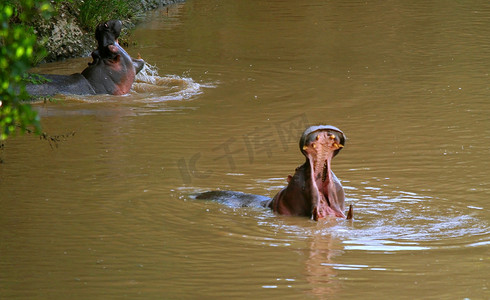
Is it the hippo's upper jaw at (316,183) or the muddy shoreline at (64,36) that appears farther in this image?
the muddy shoreline at (64,36)

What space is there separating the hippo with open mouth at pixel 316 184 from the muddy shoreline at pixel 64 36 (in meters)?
7.93

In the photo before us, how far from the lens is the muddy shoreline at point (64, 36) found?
44.0 ft

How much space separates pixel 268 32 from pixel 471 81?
16.9 feet

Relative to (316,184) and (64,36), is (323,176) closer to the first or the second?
(316,184)

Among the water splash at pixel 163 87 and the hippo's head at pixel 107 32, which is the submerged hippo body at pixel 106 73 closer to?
the hippo's head at pixel 107 32

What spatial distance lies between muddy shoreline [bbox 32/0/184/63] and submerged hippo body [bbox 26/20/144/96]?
2.25 meters

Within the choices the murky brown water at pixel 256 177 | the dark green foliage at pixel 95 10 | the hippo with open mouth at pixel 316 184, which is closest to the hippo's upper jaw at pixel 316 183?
the hippo with open mouth at pixel 316 184

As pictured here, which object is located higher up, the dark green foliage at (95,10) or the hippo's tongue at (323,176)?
the dark green foliage at (95,10)

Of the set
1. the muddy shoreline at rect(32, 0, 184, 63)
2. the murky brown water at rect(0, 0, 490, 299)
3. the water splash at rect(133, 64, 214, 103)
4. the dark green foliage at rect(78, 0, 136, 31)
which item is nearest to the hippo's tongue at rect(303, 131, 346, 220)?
the murky brown water at rect(0, 0, 490, 299)

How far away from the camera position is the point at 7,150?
8.02 m

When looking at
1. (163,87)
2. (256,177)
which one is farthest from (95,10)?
(256,177)

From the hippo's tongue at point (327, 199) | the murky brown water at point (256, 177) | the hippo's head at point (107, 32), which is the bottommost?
the murky brown water at point (256, 177)

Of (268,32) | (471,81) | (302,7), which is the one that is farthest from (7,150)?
(302,7)

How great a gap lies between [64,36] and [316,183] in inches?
340
